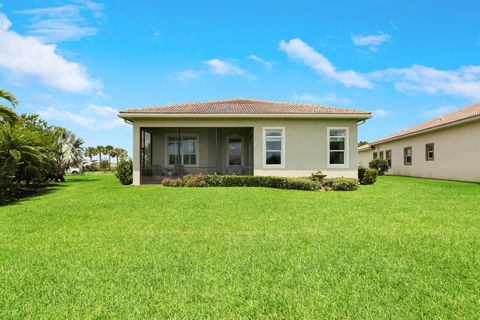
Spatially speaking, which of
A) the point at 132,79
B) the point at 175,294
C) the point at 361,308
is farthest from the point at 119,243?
the point at 132,79

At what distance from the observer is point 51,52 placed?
42.9 ft

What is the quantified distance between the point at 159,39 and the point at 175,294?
12.9 meters

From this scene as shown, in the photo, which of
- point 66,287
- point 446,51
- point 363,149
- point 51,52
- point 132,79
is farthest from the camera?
point 363,149

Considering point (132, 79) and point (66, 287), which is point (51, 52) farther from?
point (66, 287)

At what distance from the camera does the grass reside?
3000 mm

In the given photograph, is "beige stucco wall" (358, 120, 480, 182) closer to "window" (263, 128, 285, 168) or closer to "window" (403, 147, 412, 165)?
"window" (403, 147, 412, 165)

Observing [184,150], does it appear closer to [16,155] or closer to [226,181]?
[226,181]

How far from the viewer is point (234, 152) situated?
61.3ft

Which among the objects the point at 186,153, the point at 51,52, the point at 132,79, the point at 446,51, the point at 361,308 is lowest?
the point at 361,308

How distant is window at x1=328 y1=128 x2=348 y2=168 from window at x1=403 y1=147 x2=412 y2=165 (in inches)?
443

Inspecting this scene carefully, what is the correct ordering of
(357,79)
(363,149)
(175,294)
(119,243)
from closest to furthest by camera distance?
(175,294), (119,243), (357,79), (363,149)

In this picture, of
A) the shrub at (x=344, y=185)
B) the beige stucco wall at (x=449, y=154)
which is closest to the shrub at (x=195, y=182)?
the shrub at (x=344, y=185)

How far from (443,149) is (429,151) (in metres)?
1.91

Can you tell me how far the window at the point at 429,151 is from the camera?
68.3ft
